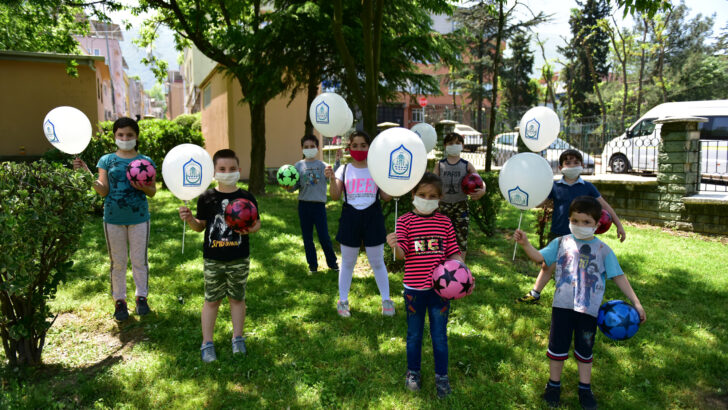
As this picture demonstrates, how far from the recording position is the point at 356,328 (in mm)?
4352

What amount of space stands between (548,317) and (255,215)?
10.5 ft

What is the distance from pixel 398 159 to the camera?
352 cm

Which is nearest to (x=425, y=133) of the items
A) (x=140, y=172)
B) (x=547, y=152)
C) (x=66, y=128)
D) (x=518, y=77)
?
(x=140, y=172)

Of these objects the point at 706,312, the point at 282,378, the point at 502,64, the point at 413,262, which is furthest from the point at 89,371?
the point at 502,64

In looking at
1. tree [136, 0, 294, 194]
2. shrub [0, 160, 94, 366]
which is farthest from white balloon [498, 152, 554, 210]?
tree [136, 0, 294, 194]

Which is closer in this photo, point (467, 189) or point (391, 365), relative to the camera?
point (391, 365)

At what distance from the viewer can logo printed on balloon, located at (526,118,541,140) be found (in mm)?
5117

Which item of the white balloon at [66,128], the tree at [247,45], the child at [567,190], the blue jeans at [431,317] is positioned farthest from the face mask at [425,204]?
the tree at [247,45]

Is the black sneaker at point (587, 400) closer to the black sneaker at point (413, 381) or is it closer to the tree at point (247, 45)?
the black sneaker at point (413, 381)

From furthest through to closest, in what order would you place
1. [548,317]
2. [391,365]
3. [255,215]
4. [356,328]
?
1. [548,317]
2. [356,328]
3. [391,365]
4. [255,215]

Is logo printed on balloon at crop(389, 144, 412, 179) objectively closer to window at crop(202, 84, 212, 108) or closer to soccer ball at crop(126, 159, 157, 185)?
soccer ball at crop(126, 159, 157, 185)

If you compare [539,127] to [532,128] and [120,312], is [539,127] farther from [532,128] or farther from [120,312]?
[120,312]

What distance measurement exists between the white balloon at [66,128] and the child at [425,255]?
3294 millimetres

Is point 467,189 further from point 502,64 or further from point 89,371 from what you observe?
point 502,64
